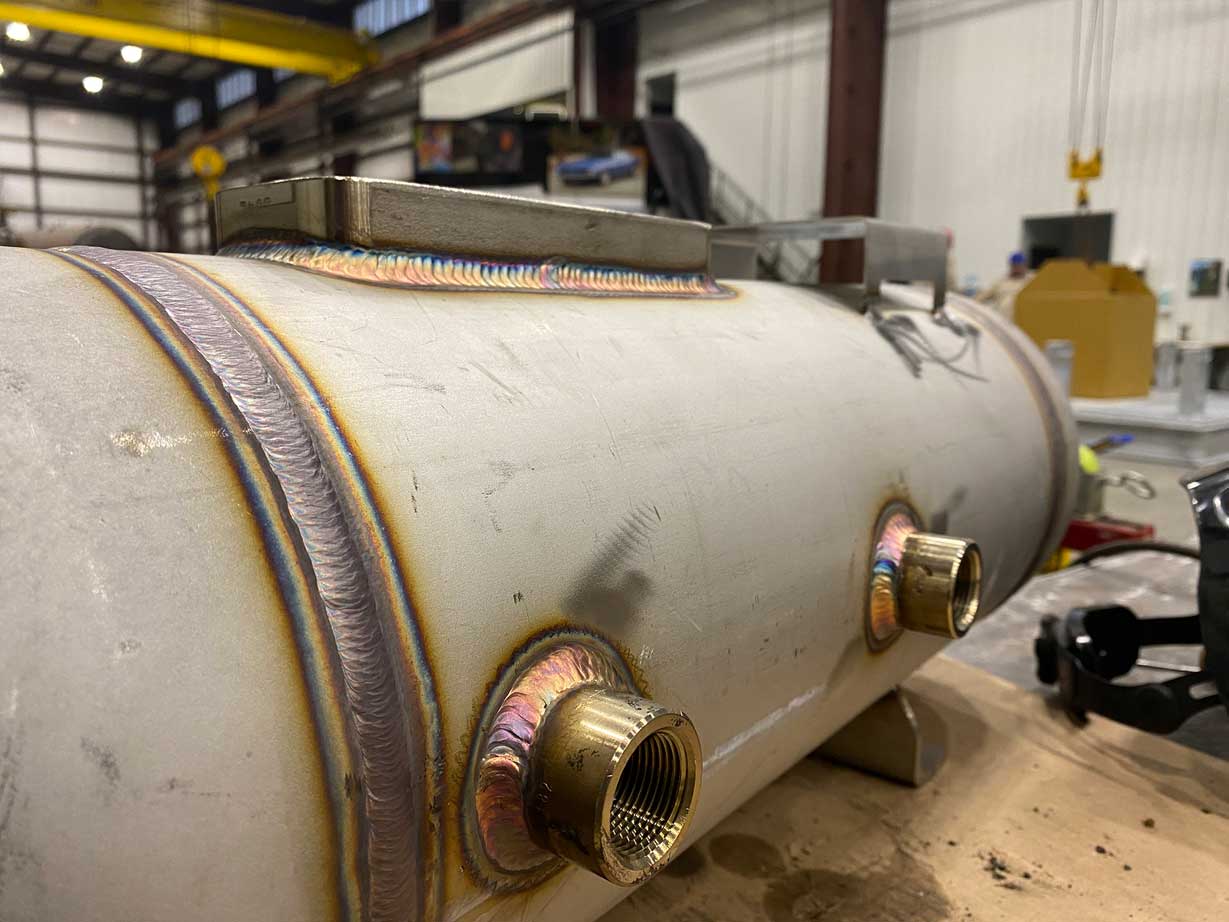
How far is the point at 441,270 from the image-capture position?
737 millimetres

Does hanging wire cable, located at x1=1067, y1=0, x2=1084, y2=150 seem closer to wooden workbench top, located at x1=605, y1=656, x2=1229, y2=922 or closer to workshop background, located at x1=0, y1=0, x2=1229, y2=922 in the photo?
workshop background, located at x1=0, y1=0, x2=1229, y2=922

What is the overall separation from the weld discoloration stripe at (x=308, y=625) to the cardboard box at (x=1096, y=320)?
187 inches

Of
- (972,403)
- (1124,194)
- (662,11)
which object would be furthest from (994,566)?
(662,11)

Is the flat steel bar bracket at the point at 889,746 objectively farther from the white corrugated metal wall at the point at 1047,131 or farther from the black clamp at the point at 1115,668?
the white corrugated metal wall at the point at 1047,131

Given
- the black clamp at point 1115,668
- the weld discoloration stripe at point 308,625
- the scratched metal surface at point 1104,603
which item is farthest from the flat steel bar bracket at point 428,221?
the scratched metal surface at point 1104,603

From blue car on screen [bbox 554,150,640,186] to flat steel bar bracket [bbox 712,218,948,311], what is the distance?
5.42 meters

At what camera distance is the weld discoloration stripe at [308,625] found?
1.53ft

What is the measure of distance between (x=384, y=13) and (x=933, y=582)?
702 cm

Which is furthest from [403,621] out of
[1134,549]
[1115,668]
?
[1134,549]

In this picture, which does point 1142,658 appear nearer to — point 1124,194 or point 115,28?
point 115,28

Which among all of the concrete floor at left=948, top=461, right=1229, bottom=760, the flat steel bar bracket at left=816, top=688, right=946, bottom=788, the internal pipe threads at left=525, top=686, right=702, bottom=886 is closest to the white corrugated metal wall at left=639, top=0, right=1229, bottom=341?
the concrete floor at left=948, top=461, right=1229, bottom=760

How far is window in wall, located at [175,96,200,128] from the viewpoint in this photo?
4402 mm

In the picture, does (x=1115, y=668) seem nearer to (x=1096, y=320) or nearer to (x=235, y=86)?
(x=1096, y=320)

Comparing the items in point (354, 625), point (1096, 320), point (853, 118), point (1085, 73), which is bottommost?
point (354, 625)
